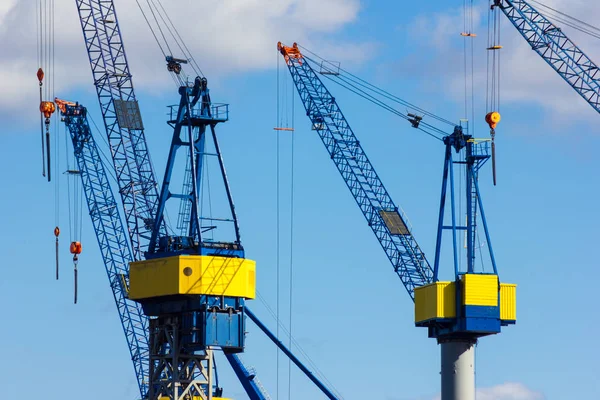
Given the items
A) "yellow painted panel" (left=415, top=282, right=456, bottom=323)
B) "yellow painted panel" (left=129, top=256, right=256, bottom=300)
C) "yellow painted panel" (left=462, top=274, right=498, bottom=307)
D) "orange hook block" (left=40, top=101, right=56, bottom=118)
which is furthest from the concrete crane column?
"orange hook block" (left=40, top=101, right=56, bottom=118)

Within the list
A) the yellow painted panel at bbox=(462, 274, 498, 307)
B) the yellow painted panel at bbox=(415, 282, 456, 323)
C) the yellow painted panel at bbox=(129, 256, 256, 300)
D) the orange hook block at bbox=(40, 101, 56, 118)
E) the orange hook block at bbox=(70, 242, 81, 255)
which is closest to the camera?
the yellow painted panel at bbox=(129, 256, 256, 300)

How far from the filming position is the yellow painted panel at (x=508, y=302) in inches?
6161

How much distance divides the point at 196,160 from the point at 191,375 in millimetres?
19304

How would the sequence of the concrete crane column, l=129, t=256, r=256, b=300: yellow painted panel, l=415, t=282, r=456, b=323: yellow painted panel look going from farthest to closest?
l=415, t=282, r=456, b=323: yellow painted panel
the concrete crane column
l=129, t=256, r=256, b=300: yellow painted panel

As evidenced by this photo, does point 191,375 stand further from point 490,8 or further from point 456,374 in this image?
point 490,8

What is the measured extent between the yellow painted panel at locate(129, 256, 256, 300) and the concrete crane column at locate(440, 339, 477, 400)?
80.3 ft

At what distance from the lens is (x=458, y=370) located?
157m

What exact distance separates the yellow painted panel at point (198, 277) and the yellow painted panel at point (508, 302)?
85.8ft

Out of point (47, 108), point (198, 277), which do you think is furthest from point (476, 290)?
point (47, 108)

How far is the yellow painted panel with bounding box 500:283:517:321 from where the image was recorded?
6161 inches

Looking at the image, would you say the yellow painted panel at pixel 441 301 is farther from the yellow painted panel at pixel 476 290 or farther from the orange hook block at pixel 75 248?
the orange hook block at pixel 75 248

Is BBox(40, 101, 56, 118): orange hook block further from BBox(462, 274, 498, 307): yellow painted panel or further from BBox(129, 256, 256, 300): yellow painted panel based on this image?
BBox(462, 274, 498, 307): yellow painted panel

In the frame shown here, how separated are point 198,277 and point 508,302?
107 ft

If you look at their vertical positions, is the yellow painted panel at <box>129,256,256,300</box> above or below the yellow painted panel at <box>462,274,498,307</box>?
below
